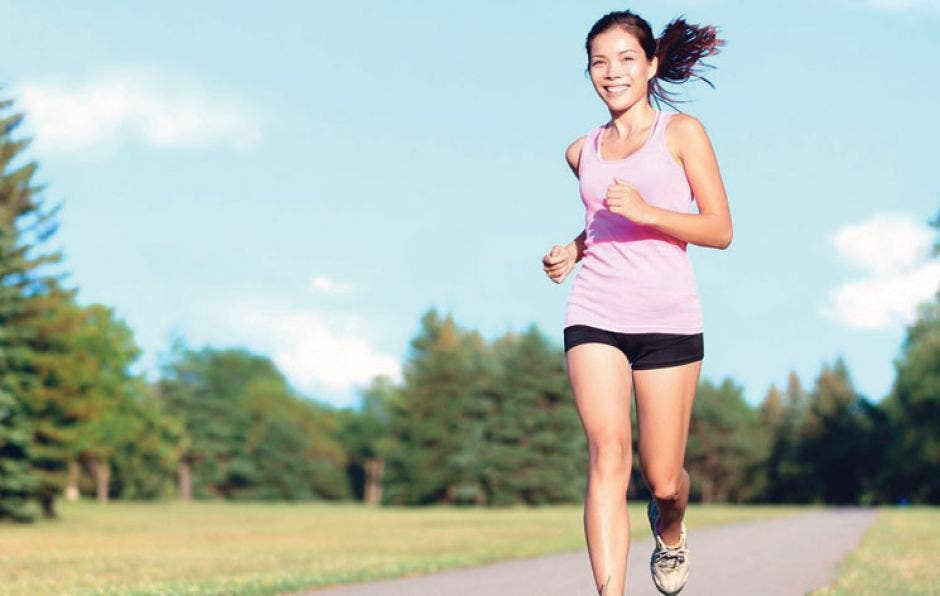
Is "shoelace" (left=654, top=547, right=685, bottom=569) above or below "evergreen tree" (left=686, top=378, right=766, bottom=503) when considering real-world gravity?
below

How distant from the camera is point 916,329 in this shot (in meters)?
61.6

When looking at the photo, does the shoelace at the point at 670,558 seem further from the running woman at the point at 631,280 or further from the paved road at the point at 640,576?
the paved road at the point at 640,576

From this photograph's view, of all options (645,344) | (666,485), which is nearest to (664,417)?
(645,344)

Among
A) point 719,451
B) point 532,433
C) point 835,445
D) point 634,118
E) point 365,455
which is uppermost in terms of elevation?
point 365,455

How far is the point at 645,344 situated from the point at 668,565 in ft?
4.57

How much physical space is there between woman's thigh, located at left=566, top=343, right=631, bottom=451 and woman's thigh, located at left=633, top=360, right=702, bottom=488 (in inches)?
6.0

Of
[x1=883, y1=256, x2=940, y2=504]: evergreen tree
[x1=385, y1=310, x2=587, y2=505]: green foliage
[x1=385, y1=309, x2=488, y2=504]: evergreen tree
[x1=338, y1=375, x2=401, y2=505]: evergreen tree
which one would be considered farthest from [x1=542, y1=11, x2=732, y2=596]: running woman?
[x1=338, y1=375, x2=401, y2=505]: evergreen tree

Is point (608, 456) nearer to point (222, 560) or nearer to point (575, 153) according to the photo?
point (575, 153)

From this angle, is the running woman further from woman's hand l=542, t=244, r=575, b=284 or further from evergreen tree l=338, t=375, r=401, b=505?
evergreen tree l=338, t=375, r=401, b=505

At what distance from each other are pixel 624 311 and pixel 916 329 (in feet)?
200

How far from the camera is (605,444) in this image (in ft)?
15.4

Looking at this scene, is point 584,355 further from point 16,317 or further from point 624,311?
point 16,317

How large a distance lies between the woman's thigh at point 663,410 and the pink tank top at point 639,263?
189 millimetres

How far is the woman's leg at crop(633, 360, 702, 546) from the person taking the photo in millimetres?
4871
